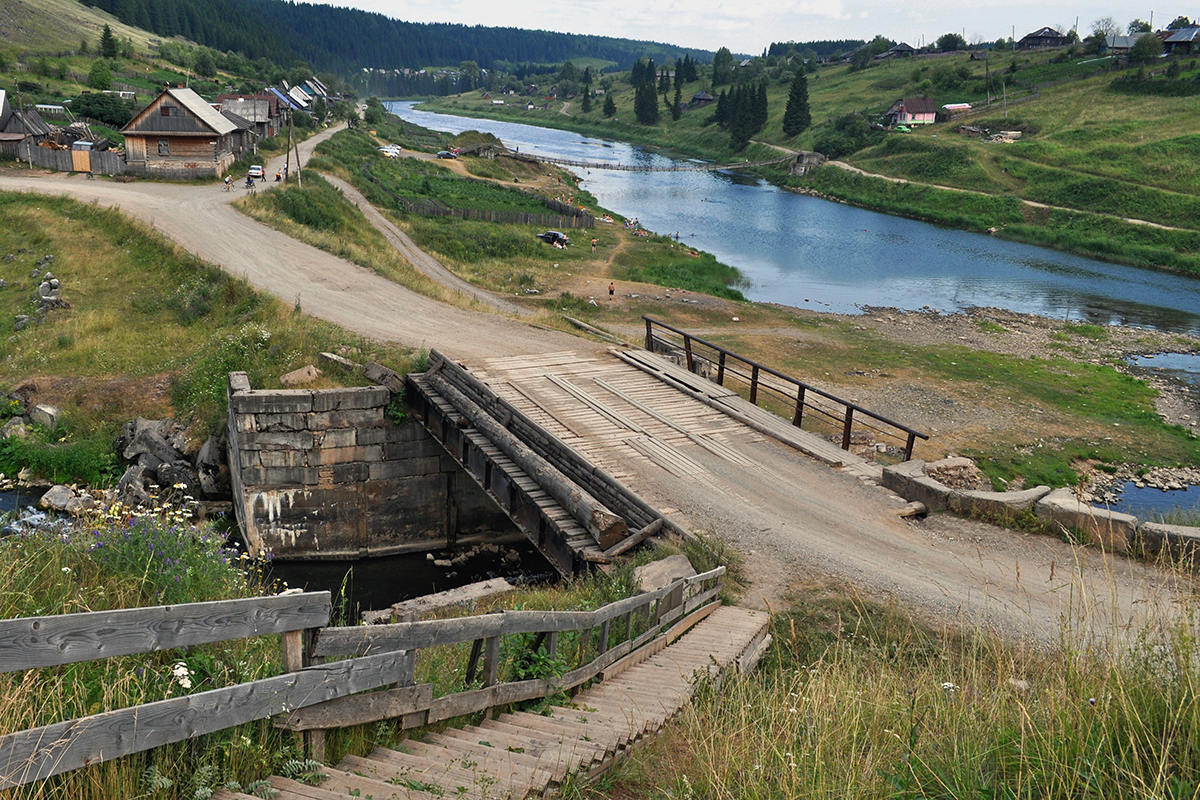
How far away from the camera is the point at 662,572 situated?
10.1m

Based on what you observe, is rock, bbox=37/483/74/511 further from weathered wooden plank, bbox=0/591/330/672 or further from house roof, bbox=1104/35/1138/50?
house roof, bbox=1104/35/1138/50

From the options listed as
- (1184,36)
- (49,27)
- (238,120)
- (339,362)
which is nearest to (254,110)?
(238,120)

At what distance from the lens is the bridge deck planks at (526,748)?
4.61 m

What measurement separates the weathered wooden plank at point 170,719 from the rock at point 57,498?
16817 mm

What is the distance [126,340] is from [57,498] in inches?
286

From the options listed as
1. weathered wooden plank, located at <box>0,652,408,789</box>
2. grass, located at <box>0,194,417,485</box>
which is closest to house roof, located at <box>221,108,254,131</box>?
grass, located at <box>0,194,417,485</box>

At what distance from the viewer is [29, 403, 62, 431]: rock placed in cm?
2119

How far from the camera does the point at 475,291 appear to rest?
3731 centimetres

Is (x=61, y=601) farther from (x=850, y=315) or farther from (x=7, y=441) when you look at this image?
(x=850, y=315)

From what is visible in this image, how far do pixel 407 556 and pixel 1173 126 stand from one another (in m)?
82.7

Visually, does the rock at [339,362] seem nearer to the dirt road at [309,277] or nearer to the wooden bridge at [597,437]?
the wooden bridge at [597,437]

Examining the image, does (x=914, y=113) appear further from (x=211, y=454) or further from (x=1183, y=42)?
(x=211, y=454)

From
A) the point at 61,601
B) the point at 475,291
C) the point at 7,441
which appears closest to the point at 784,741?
the point at 61,601

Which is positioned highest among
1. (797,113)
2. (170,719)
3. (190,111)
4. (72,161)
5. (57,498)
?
(797,113)
